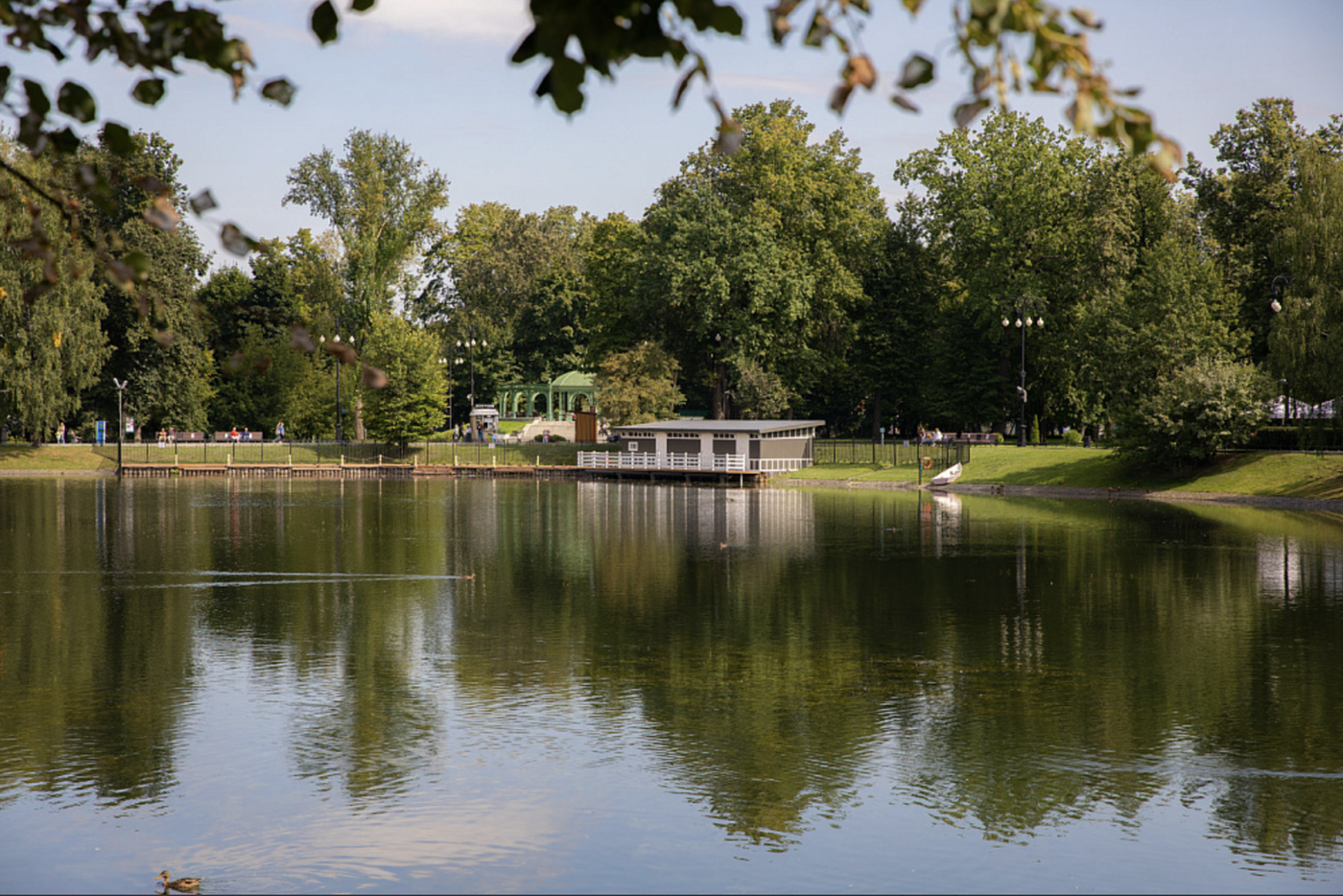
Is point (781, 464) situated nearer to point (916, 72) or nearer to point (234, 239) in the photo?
point (234, 239)

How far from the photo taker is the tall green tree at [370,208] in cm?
8450

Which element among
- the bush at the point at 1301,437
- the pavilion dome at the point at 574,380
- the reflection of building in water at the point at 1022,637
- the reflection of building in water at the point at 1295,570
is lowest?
the reflection of building in water at the point at 1022,637

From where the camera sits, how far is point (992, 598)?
2520 centimetres

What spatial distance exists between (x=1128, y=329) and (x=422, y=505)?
37.3m

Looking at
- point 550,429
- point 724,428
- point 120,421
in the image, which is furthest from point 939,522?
point 550,429

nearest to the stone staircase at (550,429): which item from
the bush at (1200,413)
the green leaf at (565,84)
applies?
the bush at (1200,413)

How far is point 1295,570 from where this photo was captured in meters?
29.4

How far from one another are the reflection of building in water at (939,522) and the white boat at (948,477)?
409cm

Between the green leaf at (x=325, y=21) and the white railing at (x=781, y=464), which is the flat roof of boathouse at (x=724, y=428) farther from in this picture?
the green leaf at (x=325, y=21)

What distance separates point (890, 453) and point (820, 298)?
15912mm

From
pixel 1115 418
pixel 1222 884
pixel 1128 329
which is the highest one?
pixel 1128 329

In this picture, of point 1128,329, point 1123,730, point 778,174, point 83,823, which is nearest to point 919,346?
point 778,174

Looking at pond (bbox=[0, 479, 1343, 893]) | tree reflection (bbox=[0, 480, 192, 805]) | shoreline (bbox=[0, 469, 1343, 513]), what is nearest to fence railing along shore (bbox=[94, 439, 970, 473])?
shoreline (bbox=[0, 469, 1343, 513])

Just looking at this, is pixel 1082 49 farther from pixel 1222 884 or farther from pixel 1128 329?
pixel 1128 329
